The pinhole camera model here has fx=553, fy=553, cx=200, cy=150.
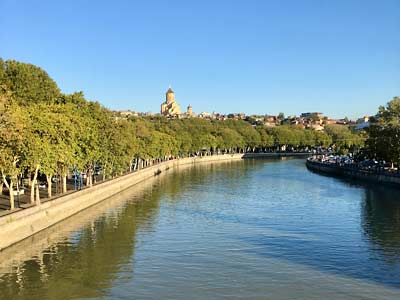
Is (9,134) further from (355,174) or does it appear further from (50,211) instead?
(355,174)

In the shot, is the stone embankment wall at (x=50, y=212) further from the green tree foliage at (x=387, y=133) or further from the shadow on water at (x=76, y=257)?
the green tree foliage at (x=387, y=133)

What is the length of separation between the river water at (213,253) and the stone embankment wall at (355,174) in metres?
19.1

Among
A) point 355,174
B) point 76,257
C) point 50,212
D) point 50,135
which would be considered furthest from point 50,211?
point 355,174

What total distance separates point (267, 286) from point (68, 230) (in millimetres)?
20074

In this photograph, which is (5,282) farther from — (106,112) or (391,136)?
(391,136)

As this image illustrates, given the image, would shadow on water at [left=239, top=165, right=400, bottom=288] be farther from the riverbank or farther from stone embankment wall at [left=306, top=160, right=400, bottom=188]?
stone embankment wall at [left=306, top=160, right=400, bottom=188]

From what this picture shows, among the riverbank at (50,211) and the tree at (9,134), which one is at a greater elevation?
the tree at (9,134)

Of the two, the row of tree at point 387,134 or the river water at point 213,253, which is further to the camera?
the row of tree at point 387,134

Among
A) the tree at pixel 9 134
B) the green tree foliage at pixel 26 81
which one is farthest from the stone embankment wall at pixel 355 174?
the tree at pixel 9 134

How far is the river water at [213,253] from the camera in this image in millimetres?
26750

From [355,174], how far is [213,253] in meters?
68.7

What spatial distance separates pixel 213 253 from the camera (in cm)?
3400

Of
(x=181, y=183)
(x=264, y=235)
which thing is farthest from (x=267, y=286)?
(x=181, y=183)

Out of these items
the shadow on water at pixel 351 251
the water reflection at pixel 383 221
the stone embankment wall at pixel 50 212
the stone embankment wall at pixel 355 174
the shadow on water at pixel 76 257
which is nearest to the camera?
the shadow on water at pixel 76 257
